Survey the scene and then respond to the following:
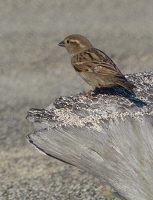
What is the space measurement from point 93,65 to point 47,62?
5.09 m

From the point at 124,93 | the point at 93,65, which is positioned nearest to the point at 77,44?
the point at 93,65

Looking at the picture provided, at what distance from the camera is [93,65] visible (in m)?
5.46

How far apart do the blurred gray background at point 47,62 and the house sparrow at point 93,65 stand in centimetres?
102

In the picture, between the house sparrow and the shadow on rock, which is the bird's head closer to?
the house sparrow

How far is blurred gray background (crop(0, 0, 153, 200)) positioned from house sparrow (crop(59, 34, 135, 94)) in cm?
102

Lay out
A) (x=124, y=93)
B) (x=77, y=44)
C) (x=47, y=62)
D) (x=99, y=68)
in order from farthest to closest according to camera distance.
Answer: (x=47, y=62), (x=77, y=44), (x=99, y=68), (x=124, y=93)

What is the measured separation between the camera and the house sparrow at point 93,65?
5.09m

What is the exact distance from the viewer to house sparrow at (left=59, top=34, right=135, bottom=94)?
5088 millimetres

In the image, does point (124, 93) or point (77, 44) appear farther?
point (77, 44)

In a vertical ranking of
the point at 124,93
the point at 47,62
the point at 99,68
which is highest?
the point at 47,62

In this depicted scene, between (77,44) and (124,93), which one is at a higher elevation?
(77,44)

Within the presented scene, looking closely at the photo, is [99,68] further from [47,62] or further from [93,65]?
[47,62]

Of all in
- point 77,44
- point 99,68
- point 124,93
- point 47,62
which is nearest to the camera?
point 124,93

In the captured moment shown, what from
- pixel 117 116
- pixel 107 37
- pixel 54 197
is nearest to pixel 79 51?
pixel 54 197
